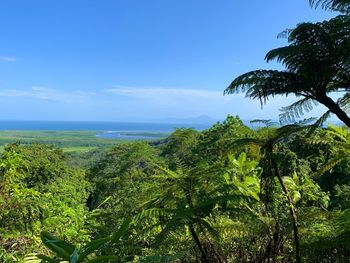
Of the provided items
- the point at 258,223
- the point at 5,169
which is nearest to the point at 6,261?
the point at 5,169

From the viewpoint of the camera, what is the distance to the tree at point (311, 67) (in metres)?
3.07

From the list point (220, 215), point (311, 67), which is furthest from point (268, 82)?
point (220, 215)

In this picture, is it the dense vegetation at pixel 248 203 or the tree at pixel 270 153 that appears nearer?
the dense vegetation at pixel 248 203

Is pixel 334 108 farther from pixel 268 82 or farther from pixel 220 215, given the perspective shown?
pixel 220 215

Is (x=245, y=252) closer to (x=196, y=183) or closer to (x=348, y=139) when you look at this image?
(x=196, y=183)

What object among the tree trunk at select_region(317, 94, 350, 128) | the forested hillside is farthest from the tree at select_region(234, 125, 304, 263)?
the tree trunk at select_region(317, 94, 350, 128)

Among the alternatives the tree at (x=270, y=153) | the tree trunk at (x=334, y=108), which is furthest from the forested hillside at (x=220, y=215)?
the tree trunk at (x=334, y=108)

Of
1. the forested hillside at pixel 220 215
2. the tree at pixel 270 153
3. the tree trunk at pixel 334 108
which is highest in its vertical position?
the tree trunk at pixel 334 108

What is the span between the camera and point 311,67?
3146mm

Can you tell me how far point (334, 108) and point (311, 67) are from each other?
41cm

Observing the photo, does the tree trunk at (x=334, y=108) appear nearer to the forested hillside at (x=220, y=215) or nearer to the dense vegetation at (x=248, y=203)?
the dense vegetation at (x=248, y=203)

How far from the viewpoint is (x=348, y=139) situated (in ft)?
14.6

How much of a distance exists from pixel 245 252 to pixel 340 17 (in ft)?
8.51

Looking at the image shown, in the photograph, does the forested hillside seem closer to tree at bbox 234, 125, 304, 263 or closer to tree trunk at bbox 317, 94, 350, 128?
tree at bbox 234, 125, 304, 263
